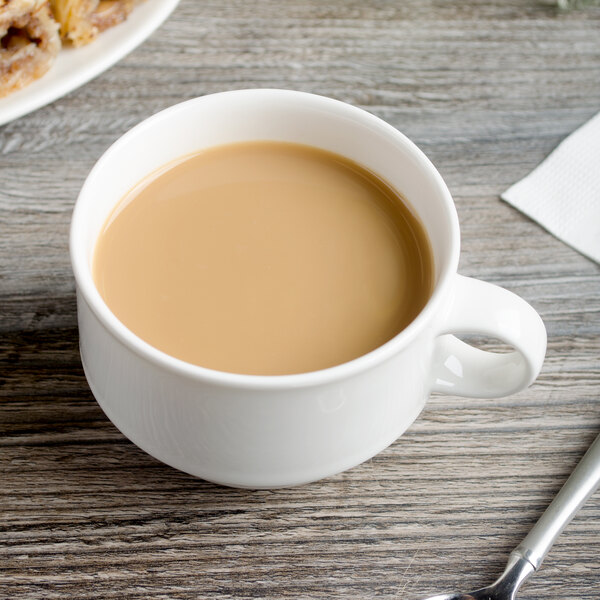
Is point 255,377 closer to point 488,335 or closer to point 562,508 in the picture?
point 488,335

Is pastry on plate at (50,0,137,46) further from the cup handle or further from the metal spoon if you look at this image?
the metal spoon

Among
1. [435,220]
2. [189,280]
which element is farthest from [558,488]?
[189,280]

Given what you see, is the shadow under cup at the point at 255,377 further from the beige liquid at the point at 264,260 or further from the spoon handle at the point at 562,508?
the spoon handle at the point at 562,508

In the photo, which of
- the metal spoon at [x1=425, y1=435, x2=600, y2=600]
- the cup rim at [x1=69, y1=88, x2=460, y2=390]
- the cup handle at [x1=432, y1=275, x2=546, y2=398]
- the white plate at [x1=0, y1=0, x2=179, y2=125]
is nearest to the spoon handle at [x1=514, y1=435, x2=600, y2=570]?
the metal spoon at [x1=425, y1=435, x2=600, y2=600]

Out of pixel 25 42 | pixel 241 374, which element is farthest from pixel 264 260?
pixel 25 42

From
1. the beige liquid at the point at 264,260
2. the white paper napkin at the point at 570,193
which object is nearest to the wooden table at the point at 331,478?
the white paper napkin at the point at 570,193

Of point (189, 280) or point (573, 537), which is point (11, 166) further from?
point (573, 537)
